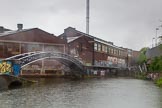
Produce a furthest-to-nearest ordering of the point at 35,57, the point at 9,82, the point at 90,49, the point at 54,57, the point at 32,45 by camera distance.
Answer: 1. the point at 90,49
2. the point at 32,45
3. the point at 54,57
4. the point at 35,57
5. the point at 9,82

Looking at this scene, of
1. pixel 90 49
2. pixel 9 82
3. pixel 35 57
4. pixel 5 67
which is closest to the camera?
pixel 9 82

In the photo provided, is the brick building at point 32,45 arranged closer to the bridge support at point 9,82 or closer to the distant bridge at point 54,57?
the distant bridge at point 54,57

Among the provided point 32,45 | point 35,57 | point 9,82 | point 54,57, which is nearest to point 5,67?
point 9,82

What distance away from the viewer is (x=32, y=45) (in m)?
61.5

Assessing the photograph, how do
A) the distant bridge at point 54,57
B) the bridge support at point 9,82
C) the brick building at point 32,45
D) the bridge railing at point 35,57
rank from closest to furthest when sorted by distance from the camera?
the bridge support at point 9,82 → the distant bridge at point 54,57 → the bridge railing at point 35,57 → the brick building at point 32,45

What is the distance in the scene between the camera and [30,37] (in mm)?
61250

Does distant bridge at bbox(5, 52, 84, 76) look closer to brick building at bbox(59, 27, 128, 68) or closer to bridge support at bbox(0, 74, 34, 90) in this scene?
brick building at bbox(59, 27, 128, 68)

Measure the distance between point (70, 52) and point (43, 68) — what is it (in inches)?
339

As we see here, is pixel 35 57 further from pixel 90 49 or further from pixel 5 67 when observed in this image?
Result: pixel 90 49

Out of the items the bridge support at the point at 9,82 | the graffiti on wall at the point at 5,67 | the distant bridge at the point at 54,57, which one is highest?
the distant bridge at the point at 54,57

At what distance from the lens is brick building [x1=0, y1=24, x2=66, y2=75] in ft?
191

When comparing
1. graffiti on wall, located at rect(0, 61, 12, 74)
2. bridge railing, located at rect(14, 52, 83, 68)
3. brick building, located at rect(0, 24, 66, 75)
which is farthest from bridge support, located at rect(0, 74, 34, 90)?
brick building, located at rect(0, 24, 66, 75)

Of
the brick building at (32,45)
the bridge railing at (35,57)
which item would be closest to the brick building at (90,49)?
the brick building at (32,45)

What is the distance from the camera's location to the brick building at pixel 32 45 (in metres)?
58.2
